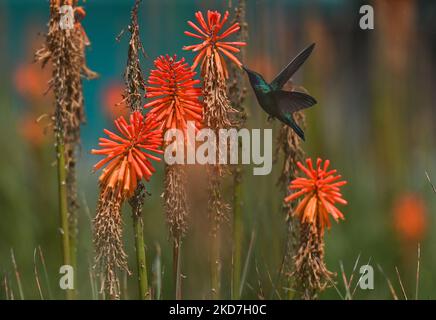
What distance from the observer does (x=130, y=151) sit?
182cm

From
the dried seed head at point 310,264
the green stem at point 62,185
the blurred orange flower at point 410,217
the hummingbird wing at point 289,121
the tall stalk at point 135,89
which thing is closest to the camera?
the tall stalk at point 135,89

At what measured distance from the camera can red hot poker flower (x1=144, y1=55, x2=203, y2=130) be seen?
185 centimetres

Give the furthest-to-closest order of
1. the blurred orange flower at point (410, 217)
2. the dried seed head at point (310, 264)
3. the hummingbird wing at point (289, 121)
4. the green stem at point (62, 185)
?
the blurred orange flower at point (410, 217), the green stem at point (62, 185), the dried seed head at point (310, 264), the hummingbird wing at point (289, 121)

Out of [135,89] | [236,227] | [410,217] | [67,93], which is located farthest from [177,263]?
[410,217]

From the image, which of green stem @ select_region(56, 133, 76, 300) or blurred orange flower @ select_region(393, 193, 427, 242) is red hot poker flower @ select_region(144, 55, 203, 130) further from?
blurred orange flower @ select_region(393, 193, 427, 242)

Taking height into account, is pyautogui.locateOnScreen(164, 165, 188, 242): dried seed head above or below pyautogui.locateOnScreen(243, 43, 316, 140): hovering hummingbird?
below

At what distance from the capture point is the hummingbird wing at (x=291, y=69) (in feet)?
6.07

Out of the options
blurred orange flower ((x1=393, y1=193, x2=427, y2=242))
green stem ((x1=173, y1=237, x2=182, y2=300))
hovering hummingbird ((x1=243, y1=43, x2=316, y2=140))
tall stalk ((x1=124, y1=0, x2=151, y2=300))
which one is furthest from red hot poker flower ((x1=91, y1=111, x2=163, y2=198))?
blurred orange flower ((x1=393, y1=193, x2=427, y2=242))

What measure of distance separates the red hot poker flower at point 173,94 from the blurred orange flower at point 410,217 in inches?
88.9

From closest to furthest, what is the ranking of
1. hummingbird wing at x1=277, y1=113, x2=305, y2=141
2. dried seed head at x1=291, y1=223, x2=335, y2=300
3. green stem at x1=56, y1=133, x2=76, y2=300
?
hummingbird wing at x1=277, y1=113, x2=305, y2=141, dried seed head at x1=291, y1=223, x2=335, y2=300, green stem at x1=56, y1=133, x2=76, y2=300

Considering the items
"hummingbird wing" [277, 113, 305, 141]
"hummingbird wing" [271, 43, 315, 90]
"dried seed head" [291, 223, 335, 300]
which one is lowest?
"dried seed head" [291, 223, 335, 300]

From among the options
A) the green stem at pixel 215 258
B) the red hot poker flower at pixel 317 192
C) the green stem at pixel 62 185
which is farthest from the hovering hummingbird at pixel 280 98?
the green stem at pixel 62 185

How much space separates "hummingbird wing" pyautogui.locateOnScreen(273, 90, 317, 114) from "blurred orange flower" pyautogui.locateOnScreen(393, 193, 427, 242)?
2116 mm

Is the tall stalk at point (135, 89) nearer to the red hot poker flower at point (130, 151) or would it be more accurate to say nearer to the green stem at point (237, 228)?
the red hot poker flower at point (130, 151)
